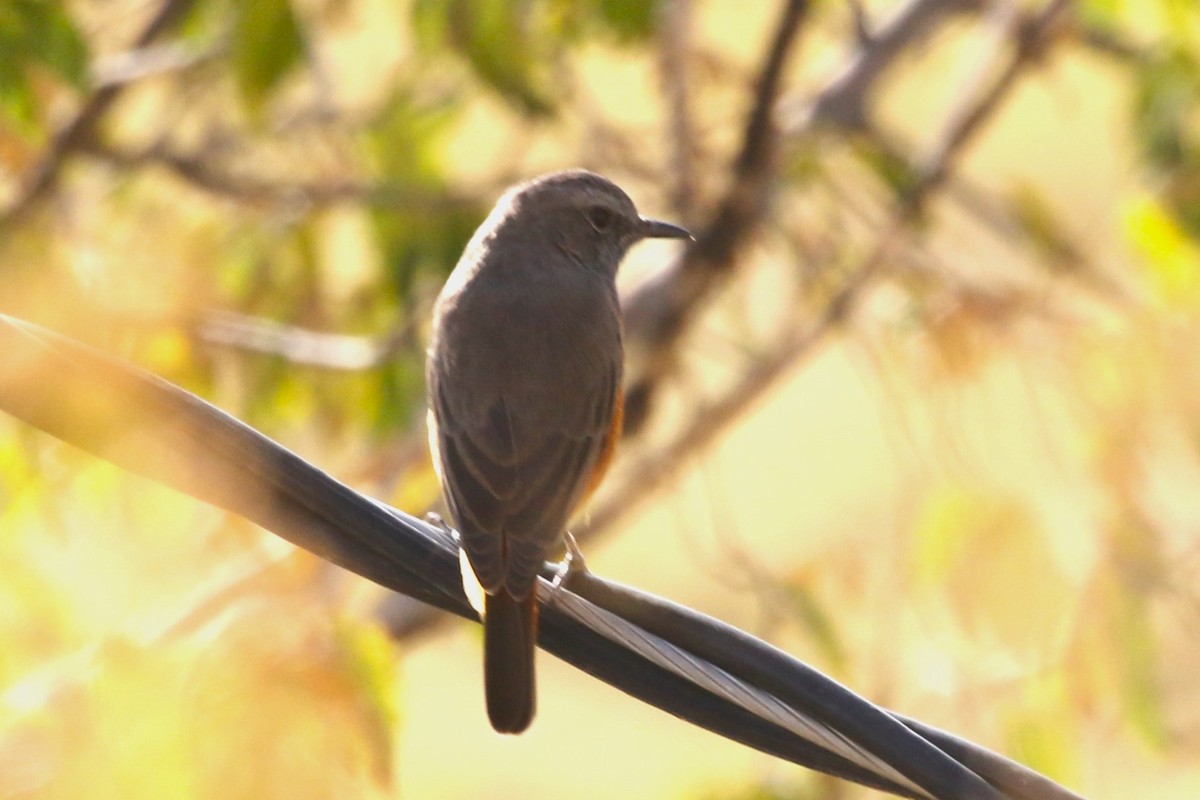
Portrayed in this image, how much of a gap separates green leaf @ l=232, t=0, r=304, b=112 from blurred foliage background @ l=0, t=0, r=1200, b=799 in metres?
0.01

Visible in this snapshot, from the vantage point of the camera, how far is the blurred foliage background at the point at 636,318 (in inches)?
191

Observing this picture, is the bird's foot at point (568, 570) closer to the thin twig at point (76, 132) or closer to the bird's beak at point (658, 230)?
the bird's beak at point (658, 230)

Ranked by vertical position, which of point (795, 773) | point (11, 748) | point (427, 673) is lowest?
point (427, 673)

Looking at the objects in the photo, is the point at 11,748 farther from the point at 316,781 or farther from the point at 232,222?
the point at 232,222

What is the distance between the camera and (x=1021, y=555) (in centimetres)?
553

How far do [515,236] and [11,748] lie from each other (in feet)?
7.07

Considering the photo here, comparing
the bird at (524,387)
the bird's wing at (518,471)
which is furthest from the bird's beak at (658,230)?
the bird's wing at (518,471)

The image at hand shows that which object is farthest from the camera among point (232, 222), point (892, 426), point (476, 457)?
point (892, 426)

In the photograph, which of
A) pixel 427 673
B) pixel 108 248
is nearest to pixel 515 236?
pixel 108 248

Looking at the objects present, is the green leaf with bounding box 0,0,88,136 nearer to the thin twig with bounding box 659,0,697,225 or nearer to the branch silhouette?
the branch silhouette

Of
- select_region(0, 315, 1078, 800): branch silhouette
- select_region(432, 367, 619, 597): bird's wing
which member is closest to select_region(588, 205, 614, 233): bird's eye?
select_region(432, 367, 619, 597): bird's wing

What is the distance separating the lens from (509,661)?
11.7 feet

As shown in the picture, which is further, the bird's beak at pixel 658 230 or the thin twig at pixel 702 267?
the thin twig at pixel 702 267

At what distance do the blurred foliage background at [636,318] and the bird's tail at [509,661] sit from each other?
1.37 ft
